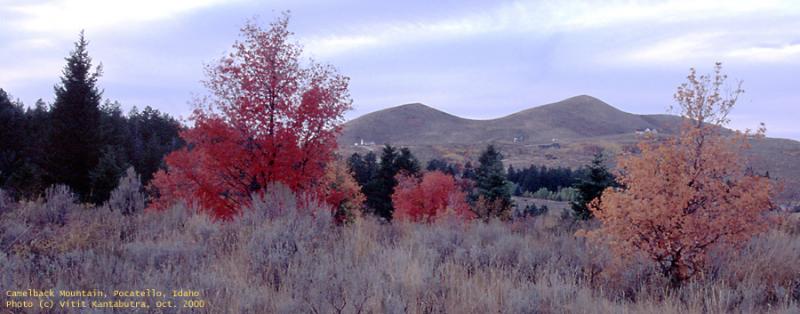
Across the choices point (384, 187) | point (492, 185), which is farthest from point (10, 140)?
point (492, 185)

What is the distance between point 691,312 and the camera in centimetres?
461

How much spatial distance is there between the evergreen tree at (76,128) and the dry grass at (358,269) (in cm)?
2777

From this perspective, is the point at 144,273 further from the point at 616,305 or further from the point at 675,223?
the point at 675,223

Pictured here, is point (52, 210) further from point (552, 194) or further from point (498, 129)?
point (498, 129)

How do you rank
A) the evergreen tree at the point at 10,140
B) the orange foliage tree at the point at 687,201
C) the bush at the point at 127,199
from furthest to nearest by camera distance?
the evergreen tree at the point at 10,140 < the bush at the point at 127,199 < the orange foliage tree at the point at 687,201

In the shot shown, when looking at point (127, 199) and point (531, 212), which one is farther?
point (531, 212)

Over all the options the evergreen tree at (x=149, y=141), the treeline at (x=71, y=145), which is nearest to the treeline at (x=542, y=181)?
the evergreen tree at (x=149, y=141)

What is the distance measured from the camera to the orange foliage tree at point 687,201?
6062 mm

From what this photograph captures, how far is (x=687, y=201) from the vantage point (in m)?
6.14

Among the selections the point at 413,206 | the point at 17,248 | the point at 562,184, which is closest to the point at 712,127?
the point at 17,248

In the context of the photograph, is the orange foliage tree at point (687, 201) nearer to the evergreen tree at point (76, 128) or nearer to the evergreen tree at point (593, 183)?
the evergreen tree at point (593, 183)

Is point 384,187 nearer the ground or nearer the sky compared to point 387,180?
nearer the ground

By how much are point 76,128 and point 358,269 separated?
3400cm

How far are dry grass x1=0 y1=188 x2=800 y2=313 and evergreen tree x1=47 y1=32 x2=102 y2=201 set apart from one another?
2777 cm
